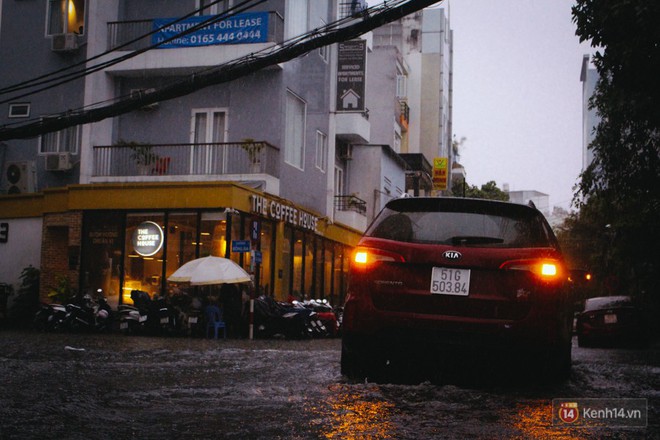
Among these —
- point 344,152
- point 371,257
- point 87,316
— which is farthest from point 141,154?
point 371,257

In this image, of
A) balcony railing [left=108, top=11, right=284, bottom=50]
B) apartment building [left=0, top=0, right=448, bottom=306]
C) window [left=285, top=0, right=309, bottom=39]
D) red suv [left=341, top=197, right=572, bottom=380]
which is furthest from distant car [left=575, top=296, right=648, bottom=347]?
red suv [left=341, top=197, right=572, bottom=380]

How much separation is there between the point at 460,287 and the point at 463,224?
574 mm

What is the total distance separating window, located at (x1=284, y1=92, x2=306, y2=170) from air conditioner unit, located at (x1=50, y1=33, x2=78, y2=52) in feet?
22.0

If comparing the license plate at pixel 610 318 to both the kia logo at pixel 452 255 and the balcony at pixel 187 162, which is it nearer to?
the balcony at pixel 187 162

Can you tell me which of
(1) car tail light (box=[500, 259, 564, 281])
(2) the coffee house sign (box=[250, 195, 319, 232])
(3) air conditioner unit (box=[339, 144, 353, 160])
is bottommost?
(1) car tail light (box=[500, 259, 564, 281])

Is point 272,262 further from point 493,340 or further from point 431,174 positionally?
point 431,174

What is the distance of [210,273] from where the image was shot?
21.6 m

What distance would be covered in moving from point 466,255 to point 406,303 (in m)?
0.64

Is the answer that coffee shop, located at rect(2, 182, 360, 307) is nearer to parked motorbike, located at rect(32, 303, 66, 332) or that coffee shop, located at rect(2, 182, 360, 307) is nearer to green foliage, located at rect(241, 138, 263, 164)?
green foliage, located at rect(241, 138, 263, 164)

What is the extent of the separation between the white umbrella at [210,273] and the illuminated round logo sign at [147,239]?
390 cm

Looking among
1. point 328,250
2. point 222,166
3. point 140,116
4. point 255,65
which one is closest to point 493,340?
point 255,65

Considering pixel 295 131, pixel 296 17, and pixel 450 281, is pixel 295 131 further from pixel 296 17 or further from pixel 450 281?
pixel 450 281

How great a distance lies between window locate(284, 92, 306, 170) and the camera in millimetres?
28625

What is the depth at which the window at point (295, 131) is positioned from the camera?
Result: 93.9ft
